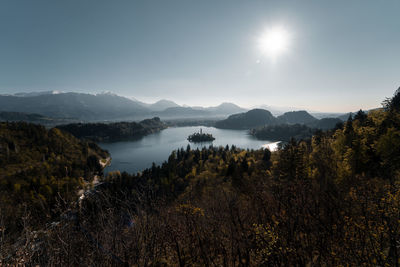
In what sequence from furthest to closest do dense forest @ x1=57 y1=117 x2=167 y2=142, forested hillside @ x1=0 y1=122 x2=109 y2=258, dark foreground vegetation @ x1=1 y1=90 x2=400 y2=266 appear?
1. dense forest @ x1=57 y1=117 x2=167 y2=142
2. forested hillside @ x1=0 y1=122 x2=109 y2=258
3. dark foreground vegetation @ x1=1 y1=90 x2=400 y2=266

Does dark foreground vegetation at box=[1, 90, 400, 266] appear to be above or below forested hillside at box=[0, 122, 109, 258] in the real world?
above

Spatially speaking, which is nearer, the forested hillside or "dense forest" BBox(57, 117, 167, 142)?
the forested hillside

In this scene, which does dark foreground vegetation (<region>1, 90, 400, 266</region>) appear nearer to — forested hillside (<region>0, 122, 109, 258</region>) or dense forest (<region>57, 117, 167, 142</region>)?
forested hillside (<region>0, 122, 109, 258</region>)

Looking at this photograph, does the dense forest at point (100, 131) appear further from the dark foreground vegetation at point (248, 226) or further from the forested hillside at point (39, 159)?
the dark foreground vegetation at point (248, 226)

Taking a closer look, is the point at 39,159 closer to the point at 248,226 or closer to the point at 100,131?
the point at 248,226

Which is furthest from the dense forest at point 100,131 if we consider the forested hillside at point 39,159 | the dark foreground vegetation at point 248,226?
the dark foreground vegetation at point 248,226

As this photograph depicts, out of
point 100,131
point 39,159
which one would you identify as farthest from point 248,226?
point 100,131

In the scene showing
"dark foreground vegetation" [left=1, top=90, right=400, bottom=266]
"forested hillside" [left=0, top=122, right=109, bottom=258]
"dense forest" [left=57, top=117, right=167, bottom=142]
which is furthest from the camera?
"dense forest" [left=57, top=117, right=167, bottom=142]

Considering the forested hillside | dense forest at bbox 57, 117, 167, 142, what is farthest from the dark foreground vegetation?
dense forest at bbox 57, 117, 167, 142

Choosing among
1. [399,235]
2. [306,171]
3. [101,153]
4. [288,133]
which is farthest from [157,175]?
[288,133]
